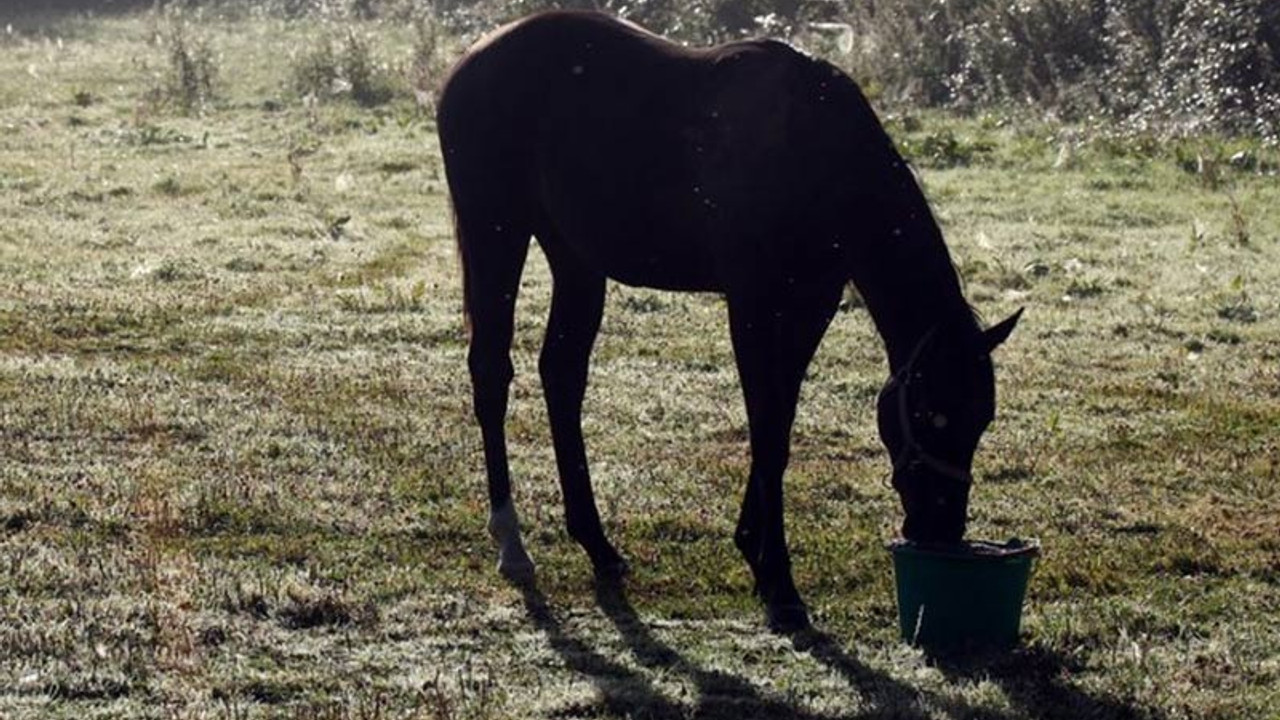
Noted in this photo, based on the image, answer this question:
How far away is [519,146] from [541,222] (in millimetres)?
282

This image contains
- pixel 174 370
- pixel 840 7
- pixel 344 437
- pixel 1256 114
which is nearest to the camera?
pixel 344 437

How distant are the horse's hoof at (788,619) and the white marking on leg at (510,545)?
0.95m

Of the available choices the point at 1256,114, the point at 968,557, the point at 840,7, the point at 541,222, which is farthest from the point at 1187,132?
the point at 968,557

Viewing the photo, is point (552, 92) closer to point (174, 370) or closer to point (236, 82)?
point (174, 370)

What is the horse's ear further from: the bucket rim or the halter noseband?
the bucket rim

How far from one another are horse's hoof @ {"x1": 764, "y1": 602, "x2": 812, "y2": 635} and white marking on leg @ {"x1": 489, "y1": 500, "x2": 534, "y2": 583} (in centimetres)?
95

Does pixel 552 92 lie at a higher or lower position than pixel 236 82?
higher

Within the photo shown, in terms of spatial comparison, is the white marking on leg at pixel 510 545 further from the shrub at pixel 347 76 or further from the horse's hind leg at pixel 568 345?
the shrub at pixel 347 76

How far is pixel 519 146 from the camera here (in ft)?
25.3

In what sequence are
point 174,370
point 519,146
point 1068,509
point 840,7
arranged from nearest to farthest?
1. point 519,146
2. point 1068,509
3. point 174,370
4. point 840,7

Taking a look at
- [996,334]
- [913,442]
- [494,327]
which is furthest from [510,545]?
[996,334]

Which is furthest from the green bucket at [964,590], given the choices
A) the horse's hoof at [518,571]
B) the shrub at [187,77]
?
the shrub at [187,77]

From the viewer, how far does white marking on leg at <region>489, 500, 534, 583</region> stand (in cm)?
741

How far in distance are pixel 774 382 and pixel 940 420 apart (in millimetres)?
654
